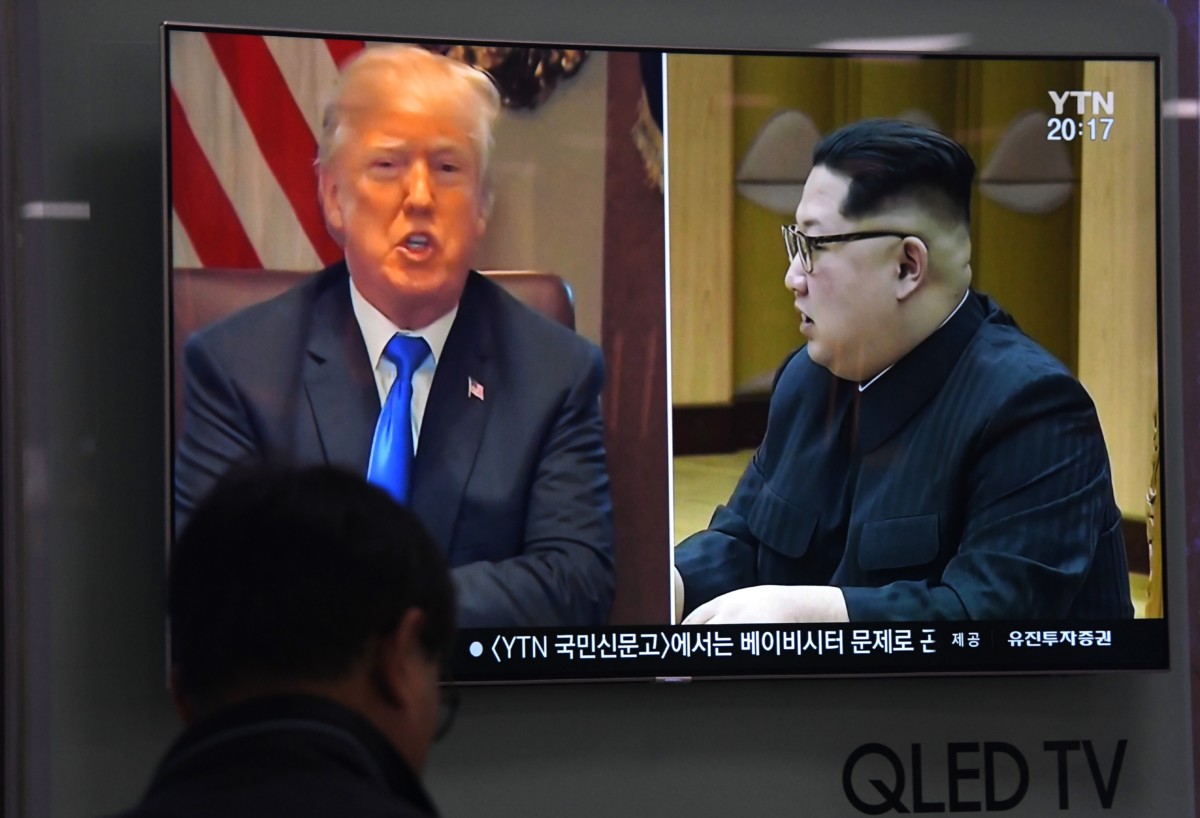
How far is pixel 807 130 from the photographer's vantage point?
9.61ft

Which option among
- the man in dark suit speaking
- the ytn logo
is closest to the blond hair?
the man in dark suit speaking

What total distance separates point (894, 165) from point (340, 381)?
1200mm

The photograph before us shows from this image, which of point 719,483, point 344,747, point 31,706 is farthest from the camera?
point 719,483

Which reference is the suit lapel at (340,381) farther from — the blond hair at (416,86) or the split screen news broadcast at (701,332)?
the blond hair at (416,86)

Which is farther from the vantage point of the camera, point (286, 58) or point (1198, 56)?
point (1198, 56)

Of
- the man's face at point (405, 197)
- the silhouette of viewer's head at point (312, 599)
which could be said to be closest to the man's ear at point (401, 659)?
the silhouette of viewer's head at point (312, 599)

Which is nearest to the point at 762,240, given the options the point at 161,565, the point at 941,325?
the point at 941,325

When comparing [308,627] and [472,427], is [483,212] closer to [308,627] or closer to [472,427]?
[472,427]

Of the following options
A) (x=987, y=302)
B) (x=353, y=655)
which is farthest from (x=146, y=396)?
(x=353, y=655)

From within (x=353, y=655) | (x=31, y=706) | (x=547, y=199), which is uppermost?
(x=547, y=199)

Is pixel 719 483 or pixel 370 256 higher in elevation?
pixel 370 256

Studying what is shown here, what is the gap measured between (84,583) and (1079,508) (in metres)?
1.96

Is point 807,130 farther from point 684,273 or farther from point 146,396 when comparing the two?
point 146,396

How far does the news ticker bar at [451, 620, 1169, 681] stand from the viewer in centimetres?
280
